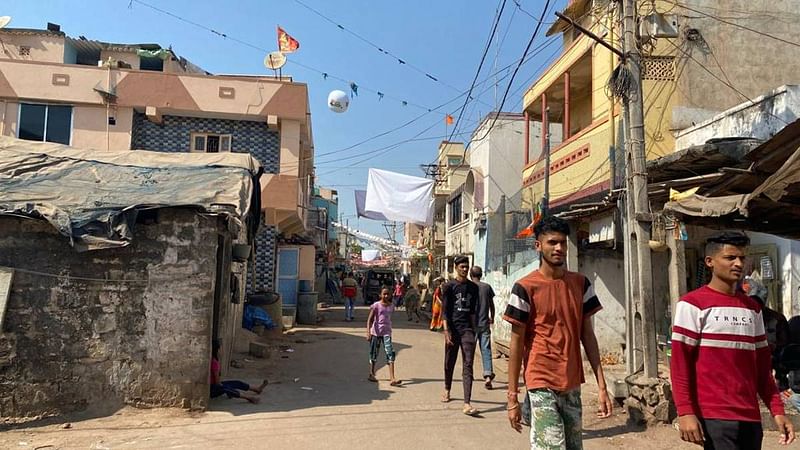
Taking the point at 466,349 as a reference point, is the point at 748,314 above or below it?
above

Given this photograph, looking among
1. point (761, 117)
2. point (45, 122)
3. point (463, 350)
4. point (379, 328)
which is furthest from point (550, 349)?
point (45, 122)

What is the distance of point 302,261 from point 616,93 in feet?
61.5

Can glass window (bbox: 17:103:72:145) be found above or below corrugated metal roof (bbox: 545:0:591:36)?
below

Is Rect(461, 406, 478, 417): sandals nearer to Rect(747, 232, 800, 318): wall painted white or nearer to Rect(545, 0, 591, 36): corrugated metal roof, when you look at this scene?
Rect(747, 232, 800, 318): wall painted white

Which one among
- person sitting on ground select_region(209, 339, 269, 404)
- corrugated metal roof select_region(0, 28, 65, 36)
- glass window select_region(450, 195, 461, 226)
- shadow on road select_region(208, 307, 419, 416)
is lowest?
shadow on road select_region(208, 307, 419, 416)

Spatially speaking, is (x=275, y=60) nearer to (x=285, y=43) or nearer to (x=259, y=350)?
(x=285, y=43)

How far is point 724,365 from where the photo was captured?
124 inches

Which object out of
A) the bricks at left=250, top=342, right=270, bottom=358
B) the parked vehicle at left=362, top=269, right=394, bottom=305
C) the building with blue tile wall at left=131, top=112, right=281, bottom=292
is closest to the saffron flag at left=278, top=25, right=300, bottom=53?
the building with blue tile wall at left=131, top=112, right=281, bottom=292

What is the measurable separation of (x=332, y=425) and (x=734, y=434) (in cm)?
448

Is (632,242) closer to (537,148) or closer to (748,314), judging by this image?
(748,314)

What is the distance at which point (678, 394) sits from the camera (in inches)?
125

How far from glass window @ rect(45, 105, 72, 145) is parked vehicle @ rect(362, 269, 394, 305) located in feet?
62.0

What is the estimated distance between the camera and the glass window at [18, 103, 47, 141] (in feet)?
56.9

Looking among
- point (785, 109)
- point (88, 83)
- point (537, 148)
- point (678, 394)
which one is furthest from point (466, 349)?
point (537, 148)
